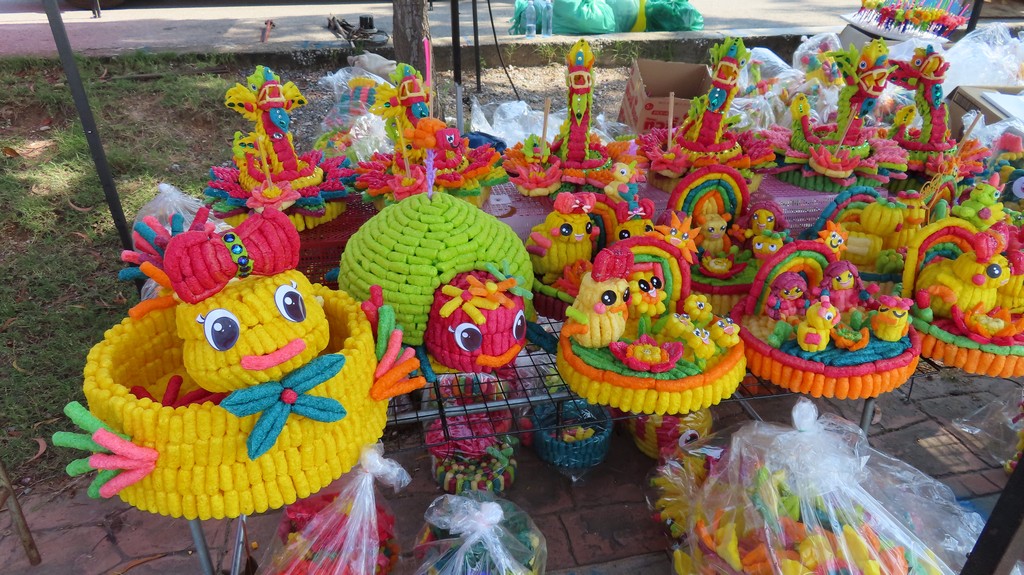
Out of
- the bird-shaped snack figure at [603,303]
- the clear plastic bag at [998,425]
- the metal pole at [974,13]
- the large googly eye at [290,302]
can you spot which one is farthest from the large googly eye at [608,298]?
the metal pole at [974,13]

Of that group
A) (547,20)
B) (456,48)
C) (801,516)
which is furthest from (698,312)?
(547,20)

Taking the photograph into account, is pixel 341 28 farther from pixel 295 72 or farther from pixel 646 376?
pixel 646 376

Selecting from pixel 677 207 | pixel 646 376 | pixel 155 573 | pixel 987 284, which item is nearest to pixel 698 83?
pixel 677 207

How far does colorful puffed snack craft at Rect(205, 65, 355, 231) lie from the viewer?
5.14 ft

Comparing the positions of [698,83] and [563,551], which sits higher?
[698,83]

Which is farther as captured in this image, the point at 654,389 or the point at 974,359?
the point at 974,359

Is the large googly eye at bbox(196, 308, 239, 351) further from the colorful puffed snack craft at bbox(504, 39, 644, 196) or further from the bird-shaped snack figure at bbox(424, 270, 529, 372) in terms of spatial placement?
the colorful puffed snack craft at bbox(504, 39, 644, 196)

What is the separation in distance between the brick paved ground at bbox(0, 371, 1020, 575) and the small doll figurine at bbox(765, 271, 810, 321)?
2.43 ft

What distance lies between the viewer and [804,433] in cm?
146

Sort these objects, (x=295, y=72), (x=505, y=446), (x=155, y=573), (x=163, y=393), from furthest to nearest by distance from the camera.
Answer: (x=295, y=72) < (x=505, y=446) < (x=155, y=573) < (x=163, y=393)

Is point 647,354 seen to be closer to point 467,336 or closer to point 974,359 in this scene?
point 467,336

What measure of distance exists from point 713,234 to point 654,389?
1.87ft

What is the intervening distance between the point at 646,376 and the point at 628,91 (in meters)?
2.08

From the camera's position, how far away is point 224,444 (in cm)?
104
